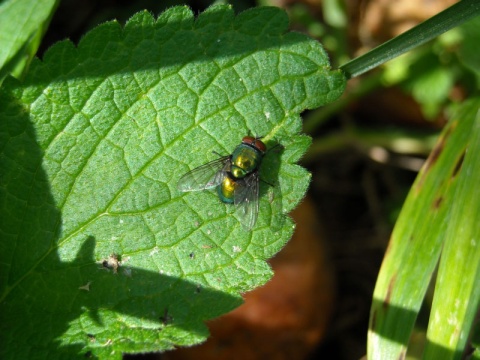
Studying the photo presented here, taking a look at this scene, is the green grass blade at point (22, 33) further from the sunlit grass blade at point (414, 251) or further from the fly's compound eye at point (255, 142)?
the sunlit grass blade at point (414, 251)

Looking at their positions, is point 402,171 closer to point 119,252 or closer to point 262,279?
point 262,279

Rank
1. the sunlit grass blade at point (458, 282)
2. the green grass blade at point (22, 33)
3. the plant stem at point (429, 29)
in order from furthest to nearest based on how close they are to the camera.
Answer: the green grass blade at point (22, 33) < the plant stem at point (429, 29) < the sunlit grass blade at point (458, 282)

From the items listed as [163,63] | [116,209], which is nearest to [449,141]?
[163,63]

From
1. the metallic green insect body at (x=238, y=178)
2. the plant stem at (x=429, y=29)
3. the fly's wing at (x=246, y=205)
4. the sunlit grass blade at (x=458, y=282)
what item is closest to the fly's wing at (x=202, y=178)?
the metallic green insect body at (x=238, y=178)

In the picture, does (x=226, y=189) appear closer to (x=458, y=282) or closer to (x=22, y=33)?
(x=458, y=282)

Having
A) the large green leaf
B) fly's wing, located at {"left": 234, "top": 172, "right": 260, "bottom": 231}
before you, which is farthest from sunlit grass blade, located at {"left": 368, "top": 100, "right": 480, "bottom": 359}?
fly's wing, located at {"left": 234, "top": 172, "right": 260, "bottom": 231}

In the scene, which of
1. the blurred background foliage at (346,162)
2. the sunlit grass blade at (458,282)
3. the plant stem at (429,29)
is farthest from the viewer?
the blurred background foliage at (346,162)

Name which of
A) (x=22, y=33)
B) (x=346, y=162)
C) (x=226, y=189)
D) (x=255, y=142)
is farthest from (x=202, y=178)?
(x=346, y=162)
